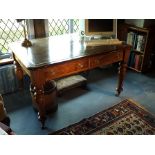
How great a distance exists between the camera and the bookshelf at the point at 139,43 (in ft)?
10.1

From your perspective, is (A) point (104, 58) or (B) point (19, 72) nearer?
(A) point (104, 58)

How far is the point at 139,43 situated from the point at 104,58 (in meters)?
1.24

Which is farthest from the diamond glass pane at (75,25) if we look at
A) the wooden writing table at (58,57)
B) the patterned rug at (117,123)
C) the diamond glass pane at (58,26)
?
the patterned rug at (117,123)

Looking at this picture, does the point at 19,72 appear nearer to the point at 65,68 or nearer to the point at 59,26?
the point at 65,68

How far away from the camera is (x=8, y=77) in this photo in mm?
2592

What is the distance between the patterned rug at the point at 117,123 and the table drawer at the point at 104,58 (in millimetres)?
582

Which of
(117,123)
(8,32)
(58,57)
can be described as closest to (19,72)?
(8,32)

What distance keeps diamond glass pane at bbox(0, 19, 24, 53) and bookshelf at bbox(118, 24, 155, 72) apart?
1.66 meters

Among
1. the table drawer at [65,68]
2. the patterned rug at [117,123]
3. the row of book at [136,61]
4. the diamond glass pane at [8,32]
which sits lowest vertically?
the patterned rug at [117,123]

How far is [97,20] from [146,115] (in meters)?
1.22

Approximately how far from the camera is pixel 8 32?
269 cm

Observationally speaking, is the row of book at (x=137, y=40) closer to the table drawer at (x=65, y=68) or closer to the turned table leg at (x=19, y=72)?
the table drawer at (x=65, y=68)

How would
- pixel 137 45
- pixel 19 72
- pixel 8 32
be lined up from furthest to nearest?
pixel 137 45
pixel 8 32
pixel 19 72
